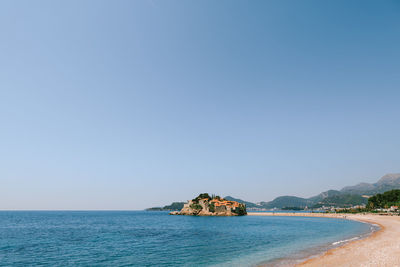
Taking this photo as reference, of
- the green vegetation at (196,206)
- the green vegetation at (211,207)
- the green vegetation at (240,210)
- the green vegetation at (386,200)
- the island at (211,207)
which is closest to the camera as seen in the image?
the green vegetation at (386,200)

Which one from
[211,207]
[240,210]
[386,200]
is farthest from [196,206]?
[386,200]

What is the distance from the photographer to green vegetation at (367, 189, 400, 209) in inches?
5753

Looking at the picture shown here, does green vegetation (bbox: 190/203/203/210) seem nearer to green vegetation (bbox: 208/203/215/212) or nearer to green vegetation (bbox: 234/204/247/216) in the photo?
green vegetation (bbox: 208/203/215/212)

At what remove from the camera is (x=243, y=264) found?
83.1 feet

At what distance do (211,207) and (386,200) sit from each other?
129 metres

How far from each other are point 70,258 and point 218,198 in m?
159

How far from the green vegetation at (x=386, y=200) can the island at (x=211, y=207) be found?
3952 inches

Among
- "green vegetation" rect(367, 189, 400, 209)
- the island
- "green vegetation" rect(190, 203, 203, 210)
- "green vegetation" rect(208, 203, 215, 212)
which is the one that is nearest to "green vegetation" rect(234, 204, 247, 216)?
the island

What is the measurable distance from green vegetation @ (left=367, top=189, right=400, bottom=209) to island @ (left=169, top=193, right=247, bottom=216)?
100 metres

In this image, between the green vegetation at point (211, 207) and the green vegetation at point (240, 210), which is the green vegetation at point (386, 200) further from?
the green vegetation at point (211, 207)

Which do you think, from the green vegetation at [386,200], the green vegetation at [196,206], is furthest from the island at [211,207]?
the green vegetation at [386,200]

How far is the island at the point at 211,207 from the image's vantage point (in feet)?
525

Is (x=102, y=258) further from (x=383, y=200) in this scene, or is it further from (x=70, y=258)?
(x=383, y=200)

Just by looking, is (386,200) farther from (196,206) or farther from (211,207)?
(196,206)
